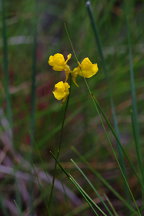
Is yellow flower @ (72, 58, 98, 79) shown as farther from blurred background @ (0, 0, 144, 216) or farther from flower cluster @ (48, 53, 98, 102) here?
blurred background @ (0, 0, 144, 216)

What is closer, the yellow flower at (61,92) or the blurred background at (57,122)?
the yellow flower at (61,92)

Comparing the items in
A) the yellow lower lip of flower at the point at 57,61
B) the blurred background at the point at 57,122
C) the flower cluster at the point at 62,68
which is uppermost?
the yellow lower lip of flower at the point at 57,61

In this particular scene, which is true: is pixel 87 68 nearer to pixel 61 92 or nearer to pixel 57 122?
pixel 61 92

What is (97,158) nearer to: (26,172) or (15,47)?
(26,172)

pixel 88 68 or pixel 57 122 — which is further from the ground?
pixel 88 68

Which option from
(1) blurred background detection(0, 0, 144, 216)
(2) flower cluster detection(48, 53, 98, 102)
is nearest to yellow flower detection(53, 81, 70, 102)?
(2) flower cluster detection(48, 53, 98, 102)

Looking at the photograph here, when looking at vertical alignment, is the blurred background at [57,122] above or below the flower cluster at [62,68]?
below

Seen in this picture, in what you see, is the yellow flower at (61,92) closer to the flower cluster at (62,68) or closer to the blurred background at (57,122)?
the flower cluster at (62,68)

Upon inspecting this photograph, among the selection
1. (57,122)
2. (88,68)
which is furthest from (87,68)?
(57,122)

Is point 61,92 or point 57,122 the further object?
point 57,122

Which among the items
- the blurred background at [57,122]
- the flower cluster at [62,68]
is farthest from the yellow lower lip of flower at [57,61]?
the blurred background at [57,122]

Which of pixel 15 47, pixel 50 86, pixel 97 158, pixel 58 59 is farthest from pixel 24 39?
pixel 58 59
